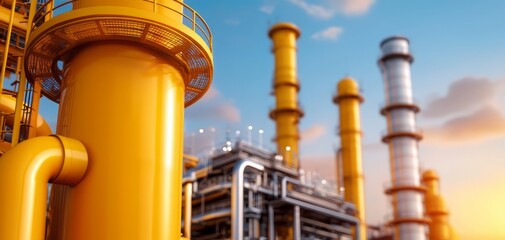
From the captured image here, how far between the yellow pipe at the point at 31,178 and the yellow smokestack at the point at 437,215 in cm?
4727

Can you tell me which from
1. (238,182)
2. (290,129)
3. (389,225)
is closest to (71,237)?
(238,182)

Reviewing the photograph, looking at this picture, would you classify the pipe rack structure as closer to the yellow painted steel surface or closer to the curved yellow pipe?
the curved yellow pipe

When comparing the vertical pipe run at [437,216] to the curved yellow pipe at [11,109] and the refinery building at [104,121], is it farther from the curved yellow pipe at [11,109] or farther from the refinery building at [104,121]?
the curved yellow pipe at [11,109]

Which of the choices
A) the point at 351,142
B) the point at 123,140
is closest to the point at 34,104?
the point at 123,140

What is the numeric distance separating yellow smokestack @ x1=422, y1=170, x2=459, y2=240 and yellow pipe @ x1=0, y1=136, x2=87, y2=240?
155ft

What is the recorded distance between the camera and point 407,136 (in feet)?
142

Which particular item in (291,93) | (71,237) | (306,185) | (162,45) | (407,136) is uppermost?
(291,93)

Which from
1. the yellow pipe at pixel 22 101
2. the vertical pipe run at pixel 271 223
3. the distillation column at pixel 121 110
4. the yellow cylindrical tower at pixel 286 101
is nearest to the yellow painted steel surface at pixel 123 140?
the distillation column at pixel 121 110

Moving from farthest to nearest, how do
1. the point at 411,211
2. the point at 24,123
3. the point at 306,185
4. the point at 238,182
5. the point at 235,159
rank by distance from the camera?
the point at 411,211, the point at 306,185, the point at 235,159, the point at 238,182, the point at 24,123

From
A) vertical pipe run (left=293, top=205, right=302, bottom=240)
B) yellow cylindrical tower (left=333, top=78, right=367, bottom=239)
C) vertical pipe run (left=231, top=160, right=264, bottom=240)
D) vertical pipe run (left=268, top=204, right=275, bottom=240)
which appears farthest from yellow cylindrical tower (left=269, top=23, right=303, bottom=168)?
vertical pipe run (left=231, top=160, right=264, bottom=240)

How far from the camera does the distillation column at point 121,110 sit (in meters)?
8.34

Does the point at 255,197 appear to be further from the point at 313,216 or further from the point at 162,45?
the point at 162,45

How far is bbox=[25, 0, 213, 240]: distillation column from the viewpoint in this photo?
8.34 m

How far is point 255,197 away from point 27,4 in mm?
18403
